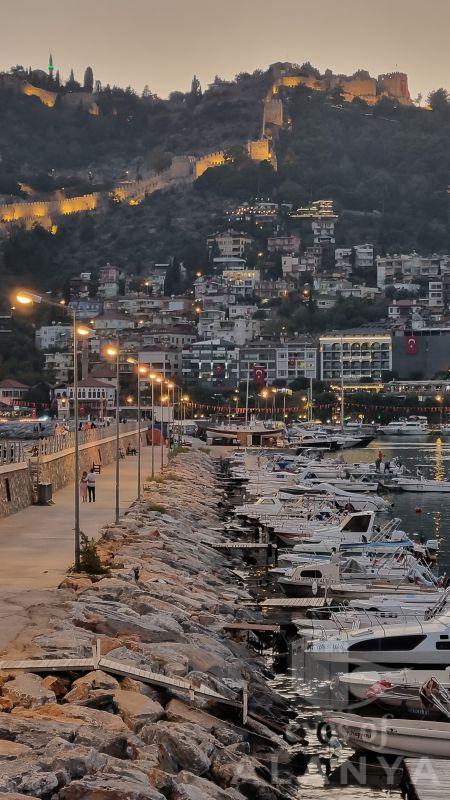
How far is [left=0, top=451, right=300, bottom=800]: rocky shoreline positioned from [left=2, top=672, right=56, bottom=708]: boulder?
0.01 meters

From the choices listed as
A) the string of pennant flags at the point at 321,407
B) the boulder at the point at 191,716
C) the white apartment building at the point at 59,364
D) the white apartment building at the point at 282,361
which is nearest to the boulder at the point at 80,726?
the boulder at the point at 191,716

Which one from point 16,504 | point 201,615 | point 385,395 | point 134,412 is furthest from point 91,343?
point 201,615

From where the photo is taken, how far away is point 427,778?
14211mm

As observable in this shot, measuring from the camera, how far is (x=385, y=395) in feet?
494

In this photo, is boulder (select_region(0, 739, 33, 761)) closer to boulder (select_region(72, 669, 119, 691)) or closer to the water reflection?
boulder (select_region(72, 669, 119, 691))

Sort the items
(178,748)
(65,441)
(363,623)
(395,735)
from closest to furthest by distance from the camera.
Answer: (178,748)
(395,735)
(363,623)
(65,441)

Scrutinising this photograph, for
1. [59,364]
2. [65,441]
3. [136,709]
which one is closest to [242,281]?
[59,364]

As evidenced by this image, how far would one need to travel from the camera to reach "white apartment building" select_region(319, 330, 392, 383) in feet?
533

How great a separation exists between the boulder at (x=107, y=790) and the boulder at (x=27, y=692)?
1918 mm

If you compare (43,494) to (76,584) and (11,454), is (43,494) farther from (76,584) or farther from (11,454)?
(76,584)

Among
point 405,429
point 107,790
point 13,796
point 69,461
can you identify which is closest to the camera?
point 13,796

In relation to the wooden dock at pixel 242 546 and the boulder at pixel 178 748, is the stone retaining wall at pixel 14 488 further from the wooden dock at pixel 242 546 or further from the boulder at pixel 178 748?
the boulder at pixel 178 748

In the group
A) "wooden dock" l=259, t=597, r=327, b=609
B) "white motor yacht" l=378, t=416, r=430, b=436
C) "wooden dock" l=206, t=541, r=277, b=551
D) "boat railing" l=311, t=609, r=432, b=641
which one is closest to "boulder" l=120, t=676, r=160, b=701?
"boat railing" l=311, t=609, r=432, b=641

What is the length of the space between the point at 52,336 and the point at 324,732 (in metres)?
153
